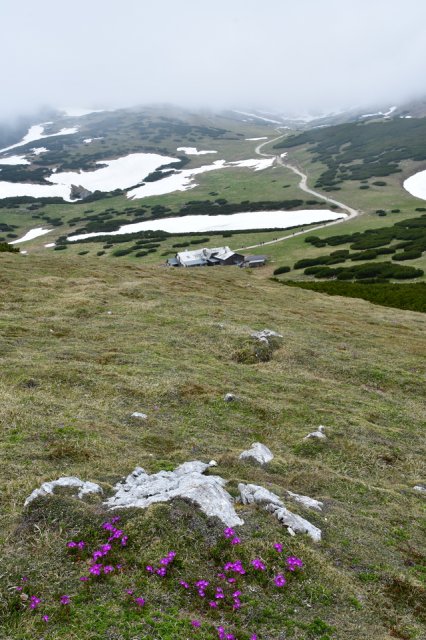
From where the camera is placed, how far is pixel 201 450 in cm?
1269

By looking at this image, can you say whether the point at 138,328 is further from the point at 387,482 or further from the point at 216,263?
the point at 216,263

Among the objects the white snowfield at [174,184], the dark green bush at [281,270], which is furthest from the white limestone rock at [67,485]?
the white snowfield at [174,184]

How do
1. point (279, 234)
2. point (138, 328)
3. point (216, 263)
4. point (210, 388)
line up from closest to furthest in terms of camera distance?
point (210, 388) → point (138, 328) → point (216, 263) → point (279, 234)

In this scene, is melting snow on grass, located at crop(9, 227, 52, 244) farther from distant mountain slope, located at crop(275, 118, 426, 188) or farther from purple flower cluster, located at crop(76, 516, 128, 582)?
purple flower cluster, located at crop(76, 516, 128, 582)

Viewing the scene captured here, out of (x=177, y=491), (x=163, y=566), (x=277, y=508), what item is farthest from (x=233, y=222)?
(x=163, y=566)


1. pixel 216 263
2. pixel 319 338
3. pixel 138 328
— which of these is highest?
pixel 138 328

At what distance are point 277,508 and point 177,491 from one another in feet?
7.05

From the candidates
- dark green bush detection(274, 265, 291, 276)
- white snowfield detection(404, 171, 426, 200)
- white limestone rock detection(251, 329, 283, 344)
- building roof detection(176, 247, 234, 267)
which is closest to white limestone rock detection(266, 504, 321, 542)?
white limestone rock detection(251, 329, 283, 344)

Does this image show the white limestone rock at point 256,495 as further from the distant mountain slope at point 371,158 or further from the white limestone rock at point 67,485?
the distant mountain slope at point 371,158

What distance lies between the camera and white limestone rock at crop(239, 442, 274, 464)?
40.7 feet

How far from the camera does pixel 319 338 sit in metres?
28.1

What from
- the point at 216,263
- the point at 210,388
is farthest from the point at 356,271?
the point at 210,388

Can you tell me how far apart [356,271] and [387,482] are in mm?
54257

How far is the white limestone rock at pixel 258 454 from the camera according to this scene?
1239cm
